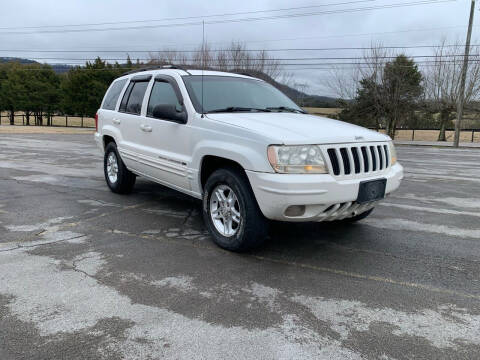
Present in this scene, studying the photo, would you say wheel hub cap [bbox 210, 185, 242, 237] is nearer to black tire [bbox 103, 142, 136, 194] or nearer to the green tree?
black tire [bbox 103, 142, 136, 194]

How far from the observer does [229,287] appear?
340 cm

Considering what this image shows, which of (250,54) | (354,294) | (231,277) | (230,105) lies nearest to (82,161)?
(230,105)

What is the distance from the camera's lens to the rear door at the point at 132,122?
5.84 m

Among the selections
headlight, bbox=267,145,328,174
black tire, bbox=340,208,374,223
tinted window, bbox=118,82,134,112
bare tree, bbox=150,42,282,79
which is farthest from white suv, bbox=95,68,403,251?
bare tree, bbox=150,42,282,79

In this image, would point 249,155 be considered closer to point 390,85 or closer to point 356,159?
point 356,159

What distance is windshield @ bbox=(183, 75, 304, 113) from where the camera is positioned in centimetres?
477

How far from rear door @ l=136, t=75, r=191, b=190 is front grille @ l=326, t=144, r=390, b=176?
174 centimetres

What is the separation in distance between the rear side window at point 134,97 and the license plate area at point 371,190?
3.44 meters

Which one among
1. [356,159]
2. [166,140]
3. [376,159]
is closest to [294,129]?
[356,159]

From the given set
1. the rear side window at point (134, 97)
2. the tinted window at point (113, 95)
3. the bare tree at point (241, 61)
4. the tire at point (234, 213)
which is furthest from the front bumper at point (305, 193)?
the bare tree at point (241, 61)

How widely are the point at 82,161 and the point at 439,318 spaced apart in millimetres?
10851

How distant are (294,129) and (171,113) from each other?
5.03ft

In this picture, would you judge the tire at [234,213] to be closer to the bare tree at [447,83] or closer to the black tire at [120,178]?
the black tire at [120,178]

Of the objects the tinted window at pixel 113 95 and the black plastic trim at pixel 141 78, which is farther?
the tinted window at pixel 113 95
